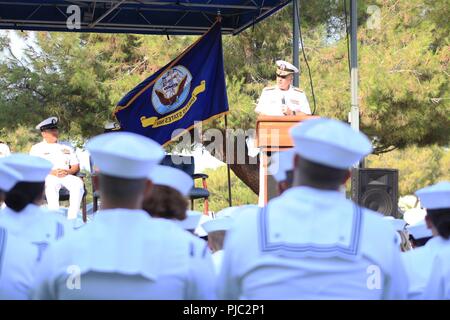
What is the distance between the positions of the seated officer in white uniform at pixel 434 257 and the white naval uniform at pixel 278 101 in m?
5.04

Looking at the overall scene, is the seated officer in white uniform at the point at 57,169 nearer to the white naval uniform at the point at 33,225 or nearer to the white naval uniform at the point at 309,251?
the white naval uniform at the point at 33,225

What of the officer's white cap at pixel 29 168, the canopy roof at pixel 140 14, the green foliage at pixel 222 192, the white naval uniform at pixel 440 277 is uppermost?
the canopy roof at pixel 140 14

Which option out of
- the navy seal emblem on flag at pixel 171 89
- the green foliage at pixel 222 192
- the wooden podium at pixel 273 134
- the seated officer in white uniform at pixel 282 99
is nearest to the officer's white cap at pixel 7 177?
the wooden podium at pixel 273 134

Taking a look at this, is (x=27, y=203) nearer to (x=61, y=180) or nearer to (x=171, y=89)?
(x=61, y=180)

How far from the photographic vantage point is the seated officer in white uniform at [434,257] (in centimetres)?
308

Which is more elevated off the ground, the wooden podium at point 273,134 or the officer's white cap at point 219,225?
the wooden podium at point 273,134

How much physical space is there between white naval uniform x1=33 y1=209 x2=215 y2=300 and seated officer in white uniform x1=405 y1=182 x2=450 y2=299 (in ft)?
2.98

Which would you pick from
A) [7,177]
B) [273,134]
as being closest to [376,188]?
[273,134]

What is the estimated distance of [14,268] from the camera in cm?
292

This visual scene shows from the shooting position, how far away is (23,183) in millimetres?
3461

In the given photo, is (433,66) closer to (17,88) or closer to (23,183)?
(17,88)
